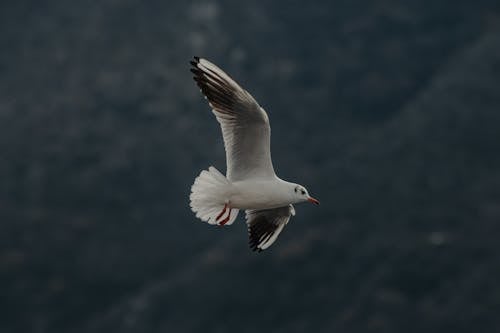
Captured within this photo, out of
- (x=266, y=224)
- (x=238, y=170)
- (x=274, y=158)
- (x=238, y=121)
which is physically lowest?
(x=266, y=224)

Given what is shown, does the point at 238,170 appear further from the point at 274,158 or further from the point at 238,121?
the point at 274,158

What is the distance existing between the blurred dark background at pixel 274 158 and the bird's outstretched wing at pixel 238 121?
5411 cm

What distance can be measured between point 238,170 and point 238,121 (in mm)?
Result: 1020

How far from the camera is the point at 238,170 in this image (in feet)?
79.4

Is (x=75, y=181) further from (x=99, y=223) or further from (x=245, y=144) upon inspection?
(x=245, y=144)

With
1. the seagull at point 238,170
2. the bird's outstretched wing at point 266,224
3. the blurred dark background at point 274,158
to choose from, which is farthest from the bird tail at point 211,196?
the blurred dark background at point 274,158

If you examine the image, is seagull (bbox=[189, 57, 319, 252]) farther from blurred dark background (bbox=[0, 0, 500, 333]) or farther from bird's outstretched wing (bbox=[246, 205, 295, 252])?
blurred dark background (bbox=[0, 0, 500, 333])

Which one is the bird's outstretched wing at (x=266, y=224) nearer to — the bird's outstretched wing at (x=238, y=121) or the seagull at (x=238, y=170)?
the seagull at (x=238, y=170)

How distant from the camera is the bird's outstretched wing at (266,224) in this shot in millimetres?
25266

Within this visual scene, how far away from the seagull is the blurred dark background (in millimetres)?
54081

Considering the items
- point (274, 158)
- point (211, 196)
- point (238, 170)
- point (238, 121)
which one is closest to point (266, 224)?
point (238, 170)

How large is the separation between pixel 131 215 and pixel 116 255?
13.9 feet

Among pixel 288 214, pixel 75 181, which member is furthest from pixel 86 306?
pixel 288 214

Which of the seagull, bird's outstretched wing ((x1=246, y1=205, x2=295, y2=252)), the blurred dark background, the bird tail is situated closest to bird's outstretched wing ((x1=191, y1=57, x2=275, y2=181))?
the seagull
